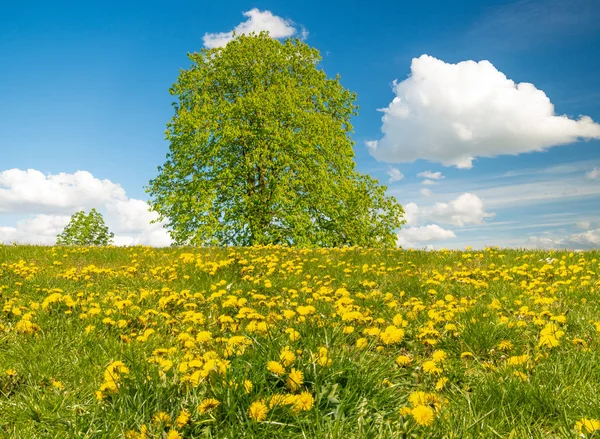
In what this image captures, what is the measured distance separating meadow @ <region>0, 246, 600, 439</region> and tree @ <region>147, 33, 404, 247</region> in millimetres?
13289

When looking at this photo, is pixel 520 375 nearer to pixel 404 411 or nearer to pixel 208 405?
pixel 404 411

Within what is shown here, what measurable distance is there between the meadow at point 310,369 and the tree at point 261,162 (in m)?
13.3

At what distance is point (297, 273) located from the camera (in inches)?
341

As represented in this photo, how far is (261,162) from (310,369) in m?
19.0

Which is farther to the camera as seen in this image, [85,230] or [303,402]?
[85,230]

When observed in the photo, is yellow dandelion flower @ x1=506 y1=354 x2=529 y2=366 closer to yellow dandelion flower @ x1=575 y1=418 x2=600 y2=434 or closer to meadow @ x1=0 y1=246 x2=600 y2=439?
meadow @ x1=0 y1=246 x2=600 y2=439

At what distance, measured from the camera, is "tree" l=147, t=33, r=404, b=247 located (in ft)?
69.1

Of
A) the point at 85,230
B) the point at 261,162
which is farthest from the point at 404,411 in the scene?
the point at 85,230

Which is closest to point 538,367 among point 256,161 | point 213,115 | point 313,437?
point 313,437

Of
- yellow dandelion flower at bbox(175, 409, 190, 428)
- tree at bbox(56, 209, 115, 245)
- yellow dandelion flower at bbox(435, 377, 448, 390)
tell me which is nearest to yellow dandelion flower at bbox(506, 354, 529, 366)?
yellow dandelion flower at bbox(435, 377, 448, 390)

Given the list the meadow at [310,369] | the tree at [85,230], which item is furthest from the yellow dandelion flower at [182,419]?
the tree at [85,230]

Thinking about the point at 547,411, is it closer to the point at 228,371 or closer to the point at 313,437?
the point at 313,437

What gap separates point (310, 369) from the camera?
3.16m

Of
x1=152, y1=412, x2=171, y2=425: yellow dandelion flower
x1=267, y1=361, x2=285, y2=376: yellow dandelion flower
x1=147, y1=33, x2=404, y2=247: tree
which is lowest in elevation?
x1=152, y1=412, x2=171, y2=425: yellow dandelion flower
